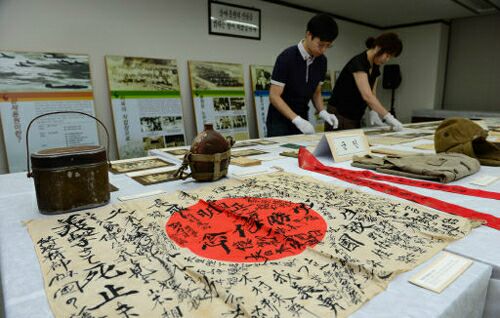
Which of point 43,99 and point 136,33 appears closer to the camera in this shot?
point 43,99

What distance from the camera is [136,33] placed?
277cm

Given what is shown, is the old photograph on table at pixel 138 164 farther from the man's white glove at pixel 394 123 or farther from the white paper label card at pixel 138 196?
the man's white glove at pixel 394 123

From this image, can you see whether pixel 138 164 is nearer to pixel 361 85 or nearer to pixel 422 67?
pixel 361 85

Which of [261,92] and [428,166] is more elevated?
[261,92]

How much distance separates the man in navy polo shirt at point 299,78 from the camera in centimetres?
196

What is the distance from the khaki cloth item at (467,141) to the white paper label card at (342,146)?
0.29 meters

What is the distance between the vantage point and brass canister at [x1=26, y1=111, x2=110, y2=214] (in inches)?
27.6

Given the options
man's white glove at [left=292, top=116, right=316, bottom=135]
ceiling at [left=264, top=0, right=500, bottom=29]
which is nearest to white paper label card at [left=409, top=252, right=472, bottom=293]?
man's white glove at [left=292, top=116, right=316, bottom=135]

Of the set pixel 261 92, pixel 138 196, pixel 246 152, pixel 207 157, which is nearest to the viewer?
pixel 138 196

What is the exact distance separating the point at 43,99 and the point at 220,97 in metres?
1.47

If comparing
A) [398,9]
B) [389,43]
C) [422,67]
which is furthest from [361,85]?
[422,67]

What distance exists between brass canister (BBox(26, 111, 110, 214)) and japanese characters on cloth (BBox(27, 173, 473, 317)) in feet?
0.14

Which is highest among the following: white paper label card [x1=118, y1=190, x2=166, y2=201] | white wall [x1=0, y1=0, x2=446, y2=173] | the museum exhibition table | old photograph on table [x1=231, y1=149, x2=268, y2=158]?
white wall [x1=0, y1=0, x2=446, y2=173]

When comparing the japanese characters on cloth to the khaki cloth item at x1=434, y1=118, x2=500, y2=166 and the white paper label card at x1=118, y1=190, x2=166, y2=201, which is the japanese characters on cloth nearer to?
the white paper label card at x1=118, y1=190, x2=166, y2=201
